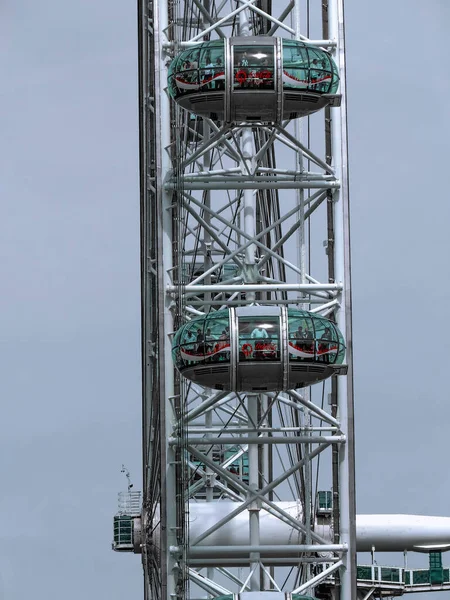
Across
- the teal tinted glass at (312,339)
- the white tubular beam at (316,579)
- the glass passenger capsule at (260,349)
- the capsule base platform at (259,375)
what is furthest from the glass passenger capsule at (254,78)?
the white tubular beam at (316,579)

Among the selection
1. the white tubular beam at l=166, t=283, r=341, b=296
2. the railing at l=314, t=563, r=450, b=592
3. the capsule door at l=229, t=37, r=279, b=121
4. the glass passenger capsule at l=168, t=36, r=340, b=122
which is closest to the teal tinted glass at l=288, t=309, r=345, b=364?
the white tubular beam at l=166, t=283, r=341, b=296

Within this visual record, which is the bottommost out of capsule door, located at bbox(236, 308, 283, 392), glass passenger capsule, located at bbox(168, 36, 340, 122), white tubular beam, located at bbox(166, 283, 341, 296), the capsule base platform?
the capsule base platform

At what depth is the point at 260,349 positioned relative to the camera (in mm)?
71688

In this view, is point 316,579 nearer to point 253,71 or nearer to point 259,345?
point 259,345

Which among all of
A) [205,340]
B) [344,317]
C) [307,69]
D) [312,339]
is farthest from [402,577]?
[307,69]

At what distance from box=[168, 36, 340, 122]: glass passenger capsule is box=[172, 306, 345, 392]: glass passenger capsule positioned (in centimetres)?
659

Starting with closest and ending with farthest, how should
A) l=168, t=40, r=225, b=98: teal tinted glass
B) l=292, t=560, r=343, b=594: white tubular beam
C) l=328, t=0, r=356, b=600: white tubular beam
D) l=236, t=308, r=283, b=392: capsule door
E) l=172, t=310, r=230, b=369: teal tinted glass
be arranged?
l=236, t=308, r=283, b=392: capsule door < l=172, t=310, r=230, b=369: teal tinted glass < l=168, t=40, r=225, b=98: teal tinted glass < l=292, t=560, r=343, b=594: white tubular beam < l=328, t=0, r=356, b=600: white tubular beam

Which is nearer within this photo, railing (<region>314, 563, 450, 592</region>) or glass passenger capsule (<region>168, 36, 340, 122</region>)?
glass passenger capsule (<region>168, 36, 340, 122</region>)

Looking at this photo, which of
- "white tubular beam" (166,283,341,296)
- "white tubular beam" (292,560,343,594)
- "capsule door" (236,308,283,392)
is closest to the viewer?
"capsule door" (236,308,283,392)

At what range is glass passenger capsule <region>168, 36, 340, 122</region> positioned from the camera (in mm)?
73938

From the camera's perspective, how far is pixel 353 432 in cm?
7931

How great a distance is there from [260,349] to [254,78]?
8.62 metres

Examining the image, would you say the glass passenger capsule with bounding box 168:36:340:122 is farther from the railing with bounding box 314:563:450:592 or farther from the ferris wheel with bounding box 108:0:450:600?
the railing with bounding box 314:563:450:592

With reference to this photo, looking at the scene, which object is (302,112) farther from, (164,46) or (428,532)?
(428,532)
